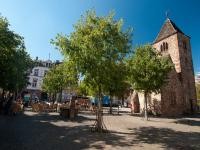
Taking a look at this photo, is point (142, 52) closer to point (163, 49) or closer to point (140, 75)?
point (140, 75)

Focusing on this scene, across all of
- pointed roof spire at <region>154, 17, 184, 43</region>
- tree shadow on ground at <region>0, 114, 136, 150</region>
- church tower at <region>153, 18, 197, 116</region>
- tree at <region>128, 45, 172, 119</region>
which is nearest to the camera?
tree shadow on ground at <region>0, 114, 136, 150</region>

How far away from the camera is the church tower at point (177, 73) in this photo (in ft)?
113

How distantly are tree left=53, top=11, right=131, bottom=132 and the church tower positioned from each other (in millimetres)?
19523

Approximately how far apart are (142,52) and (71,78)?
42.9 ft

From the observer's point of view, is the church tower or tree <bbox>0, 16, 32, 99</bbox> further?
the church tower

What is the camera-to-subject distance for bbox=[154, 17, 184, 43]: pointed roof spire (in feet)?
135

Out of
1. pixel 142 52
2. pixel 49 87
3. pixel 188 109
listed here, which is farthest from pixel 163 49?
pixel 49 87

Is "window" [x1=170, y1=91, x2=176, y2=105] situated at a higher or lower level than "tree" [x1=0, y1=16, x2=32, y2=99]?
lower

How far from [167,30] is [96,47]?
102ft

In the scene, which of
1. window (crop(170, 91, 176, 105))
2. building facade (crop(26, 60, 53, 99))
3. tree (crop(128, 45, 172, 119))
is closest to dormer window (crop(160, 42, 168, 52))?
window (crop(170, 91, 176, 105))

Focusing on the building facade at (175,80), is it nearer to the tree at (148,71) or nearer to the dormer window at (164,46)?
the dormer window at (164,46)

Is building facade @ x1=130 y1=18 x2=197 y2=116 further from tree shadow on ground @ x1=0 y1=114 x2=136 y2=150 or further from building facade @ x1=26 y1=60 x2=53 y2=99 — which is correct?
building facade @ x1=26 y1=60 x2=53 y2=99

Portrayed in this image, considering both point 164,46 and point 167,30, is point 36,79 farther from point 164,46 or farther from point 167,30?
point 167,30

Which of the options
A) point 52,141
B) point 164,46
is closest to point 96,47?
point 52,141
